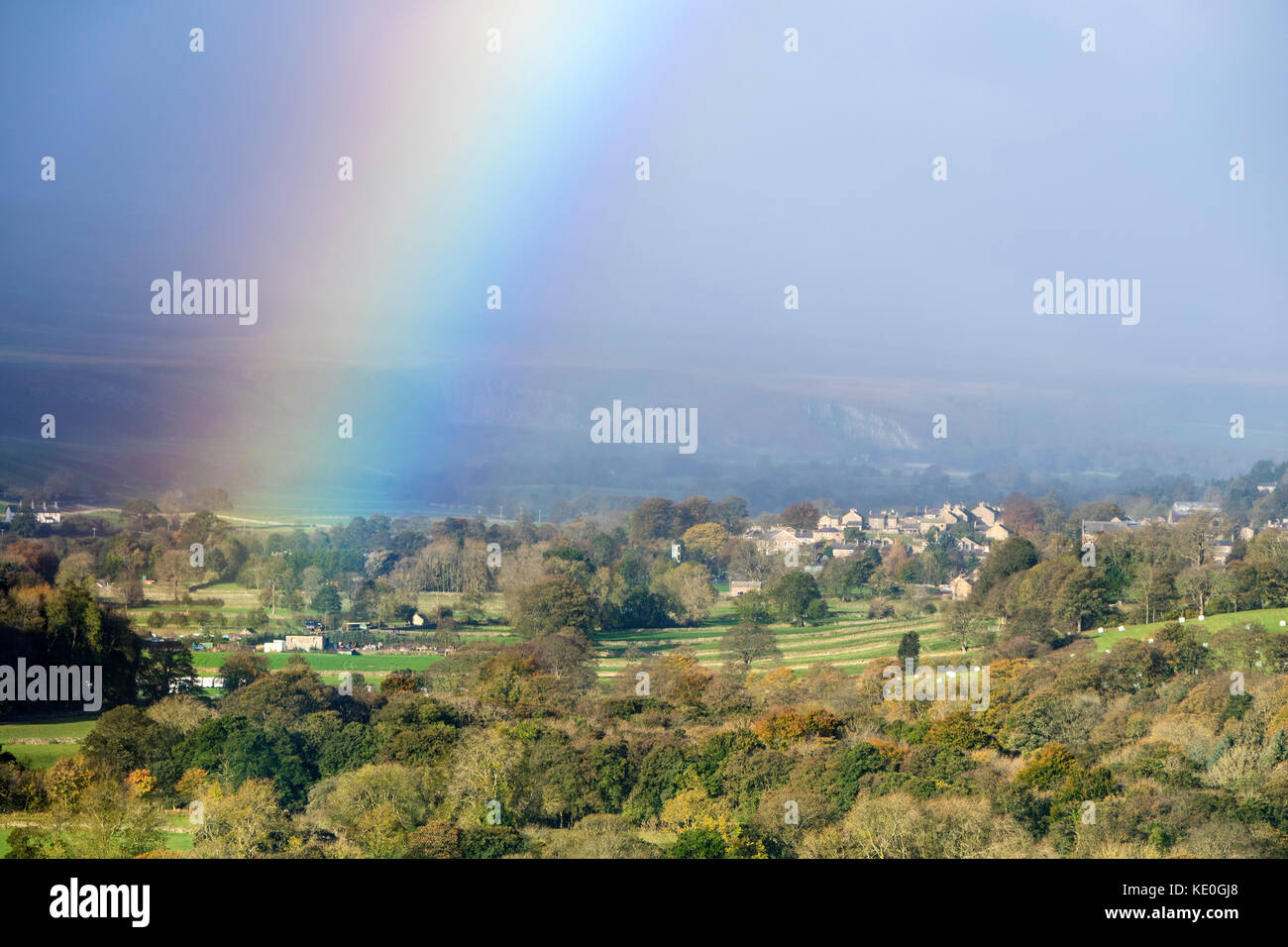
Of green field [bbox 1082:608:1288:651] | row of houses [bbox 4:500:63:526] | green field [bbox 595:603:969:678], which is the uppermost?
row of houses [bbox 4:500:63:526]

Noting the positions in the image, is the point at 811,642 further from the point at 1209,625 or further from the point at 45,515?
the point at 45,515

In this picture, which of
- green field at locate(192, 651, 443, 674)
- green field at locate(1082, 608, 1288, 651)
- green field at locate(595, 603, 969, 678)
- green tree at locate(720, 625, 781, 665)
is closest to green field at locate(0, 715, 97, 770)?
green field at locate(192, 651, 443, 674)

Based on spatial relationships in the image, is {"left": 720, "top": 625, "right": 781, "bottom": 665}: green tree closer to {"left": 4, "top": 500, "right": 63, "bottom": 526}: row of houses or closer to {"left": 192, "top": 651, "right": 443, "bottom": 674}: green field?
{"left": 192, "top": 651, "right": 443, "bottom": 674}: green field

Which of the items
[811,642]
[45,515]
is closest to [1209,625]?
[811,642]

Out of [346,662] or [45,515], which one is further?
[45,515]

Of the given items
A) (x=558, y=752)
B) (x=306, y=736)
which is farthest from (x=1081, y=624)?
(x=306, y=736)
